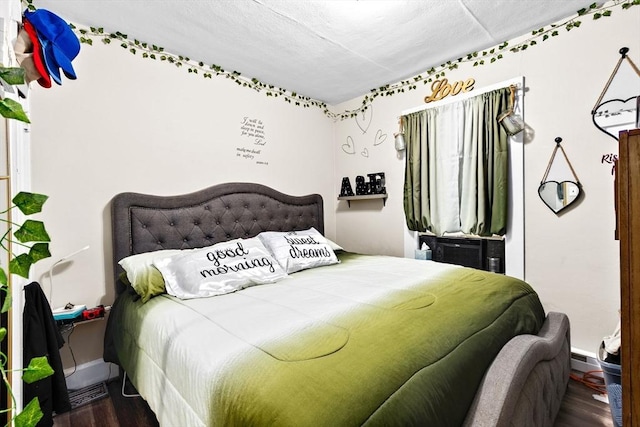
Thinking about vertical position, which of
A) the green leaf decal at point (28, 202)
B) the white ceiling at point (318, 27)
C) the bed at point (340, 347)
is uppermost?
the white ceiling at point (318, 27)

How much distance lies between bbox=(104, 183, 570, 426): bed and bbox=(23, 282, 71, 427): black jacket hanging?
295 mm

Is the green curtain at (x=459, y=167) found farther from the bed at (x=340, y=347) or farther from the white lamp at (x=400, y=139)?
the bed at (x=340, y=347)

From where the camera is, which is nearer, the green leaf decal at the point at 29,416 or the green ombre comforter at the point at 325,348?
the green leaf decal at the point at 29,416

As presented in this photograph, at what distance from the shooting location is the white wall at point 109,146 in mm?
1925

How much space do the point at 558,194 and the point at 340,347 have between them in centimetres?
200

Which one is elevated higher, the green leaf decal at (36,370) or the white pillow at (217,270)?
the green leaf decal at (36,370)

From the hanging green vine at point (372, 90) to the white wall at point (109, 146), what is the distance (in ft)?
0.20

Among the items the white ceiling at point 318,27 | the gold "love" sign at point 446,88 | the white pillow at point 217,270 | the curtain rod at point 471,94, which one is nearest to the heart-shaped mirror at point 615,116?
the curtain rod at point 471,94

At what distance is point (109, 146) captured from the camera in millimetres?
2119

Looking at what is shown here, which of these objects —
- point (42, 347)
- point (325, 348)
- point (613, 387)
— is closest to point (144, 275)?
point (42, 347)

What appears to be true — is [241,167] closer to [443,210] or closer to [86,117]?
[86,117]

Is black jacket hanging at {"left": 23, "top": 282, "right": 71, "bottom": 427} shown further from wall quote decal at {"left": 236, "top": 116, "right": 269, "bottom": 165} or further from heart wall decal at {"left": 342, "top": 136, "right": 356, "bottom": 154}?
heart wall decal at {"left": 342, "top": 136, "right": 356, "bottom": 154}

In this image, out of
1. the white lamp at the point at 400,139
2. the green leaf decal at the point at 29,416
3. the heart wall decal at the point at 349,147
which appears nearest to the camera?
the green leaf decal at the point at 29,416

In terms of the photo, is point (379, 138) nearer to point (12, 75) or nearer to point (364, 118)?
point (364, 118)
